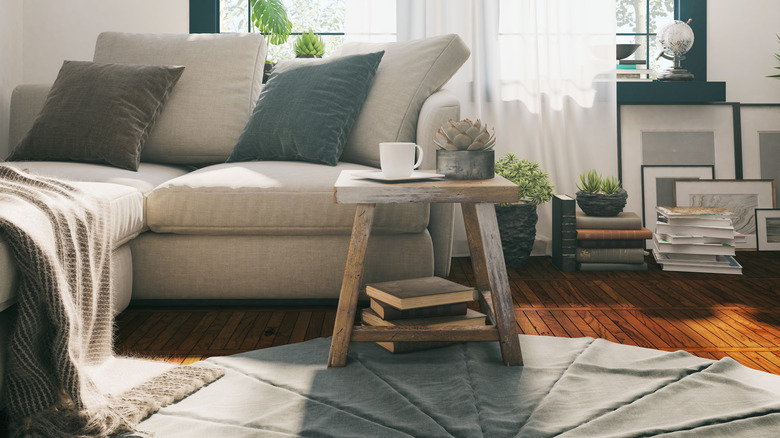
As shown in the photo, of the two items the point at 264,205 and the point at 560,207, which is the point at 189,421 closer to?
the point at 264,205

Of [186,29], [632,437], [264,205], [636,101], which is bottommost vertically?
[632,437]

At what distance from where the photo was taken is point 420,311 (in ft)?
5.59

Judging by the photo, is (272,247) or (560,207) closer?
(272,247)

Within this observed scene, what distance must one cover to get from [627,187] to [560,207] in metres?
0.70

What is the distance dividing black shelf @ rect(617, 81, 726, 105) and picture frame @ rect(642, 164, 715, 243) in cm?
35

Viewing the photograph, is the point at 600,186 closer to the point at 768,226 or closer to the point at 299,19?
the point at 768,226

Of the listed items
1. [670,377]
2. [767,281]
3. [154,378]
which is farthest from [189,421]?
[767,281]

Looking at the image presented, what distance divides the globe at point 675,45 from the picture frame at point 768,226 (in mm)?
780

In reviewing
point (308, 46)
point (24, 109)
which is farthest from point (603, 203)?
point (24, 109)

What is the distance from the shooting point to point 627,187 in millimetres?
3383

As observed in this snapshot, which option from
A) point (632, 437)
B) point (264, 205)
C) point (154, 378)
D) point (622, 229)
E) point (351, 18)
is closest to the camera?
point (632, 437)

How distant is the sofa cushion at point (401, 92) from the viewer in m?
2.39

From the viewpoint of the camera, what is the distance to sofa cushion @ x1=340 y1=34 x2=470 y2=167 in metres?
2.39

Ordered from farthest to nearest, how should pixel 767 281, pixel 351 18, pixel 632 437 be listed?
pixel 351 18 < pixel 767 281 < pixel 632 437
